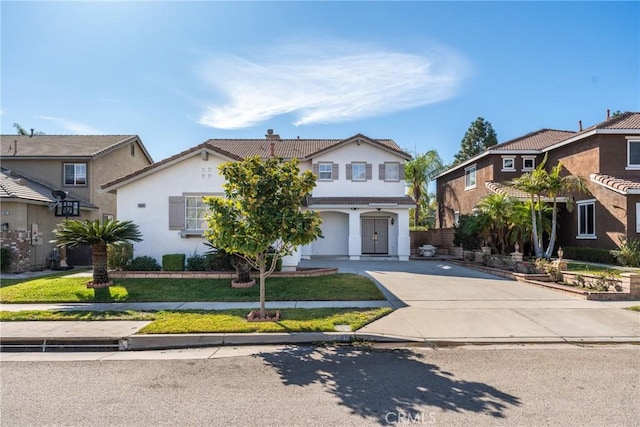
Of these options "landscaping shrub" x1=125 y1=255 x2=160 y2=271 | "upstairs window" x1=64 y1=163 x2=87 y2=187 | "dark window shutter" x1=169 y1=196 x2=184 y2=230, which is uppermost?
"upstairs window" x1=64 y1=163 x2=87 y2=187

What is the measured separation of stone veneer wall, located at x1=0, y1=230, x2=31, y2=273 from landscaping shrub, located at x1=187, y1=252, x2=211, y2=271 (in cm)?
762

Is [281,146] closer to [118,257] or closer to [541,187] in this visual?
[118,257]

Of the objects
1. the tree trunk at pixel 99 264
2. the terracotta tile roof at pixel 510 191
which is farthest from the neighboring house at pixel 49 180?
the terracotta tile roof at pixel 510 191

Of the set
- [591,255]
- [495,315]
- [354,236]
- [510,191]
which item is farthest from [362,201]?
[495,315]

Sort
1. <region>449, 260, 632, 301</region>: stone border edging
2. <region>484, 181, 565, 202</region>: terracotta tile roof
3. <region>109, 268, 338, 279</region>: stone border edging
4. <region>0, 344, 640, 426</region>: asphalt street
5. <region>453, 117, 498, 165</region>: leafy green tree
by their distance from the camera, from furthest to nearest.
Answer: <region>453, 117, 498, 165</region>: leafy green tree, <region>484, 181, 565, 202</region>: terracotta tile roof, <region>109, 268, 338, 279</region>: stone border edging, <region>449, 260, 632, 301</region>: stone border edging, <region>0, 344, 640, 426</region>: asphalt street

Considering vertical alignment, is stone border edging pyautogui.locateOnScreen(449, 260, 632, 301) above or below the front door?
below

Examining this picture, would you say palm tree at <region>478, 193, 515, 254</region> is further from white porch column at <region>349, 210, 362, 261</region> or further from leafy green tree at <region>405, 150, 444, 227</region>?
leafy green tree at <region>405, 150, 444, 227</region>

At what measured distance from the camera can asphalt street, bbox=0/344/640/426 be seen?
4.10 metres

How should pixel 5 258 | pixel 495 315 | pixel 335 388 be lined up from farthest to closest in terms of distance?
1. pixel 5 258
2. pixel 495 315
3. pixel 335 388

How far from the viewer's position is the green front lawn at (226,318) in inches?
283

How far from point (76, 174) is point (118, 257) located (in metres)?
9.78

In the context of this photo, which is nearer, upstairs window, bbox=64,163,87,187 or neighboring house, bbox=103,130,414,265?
neighboring house, bbox=103,130,414,265

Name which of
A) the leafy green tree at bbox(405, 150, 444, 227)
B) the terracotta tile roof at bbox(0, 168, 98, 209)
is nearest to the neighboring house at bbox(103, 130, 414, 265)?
the terracotta tile roof at bbox(0, 168, 98, 209)

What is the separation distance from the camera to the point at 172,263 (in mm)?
13273
